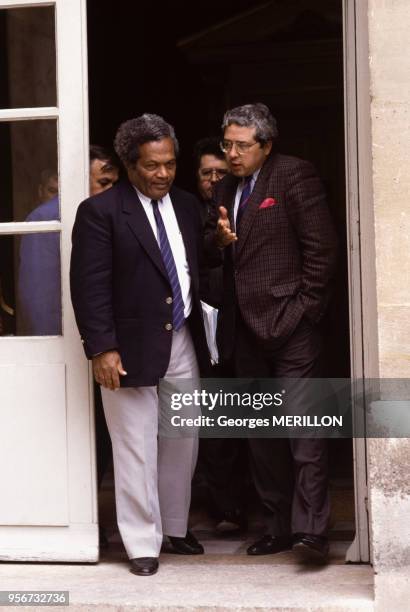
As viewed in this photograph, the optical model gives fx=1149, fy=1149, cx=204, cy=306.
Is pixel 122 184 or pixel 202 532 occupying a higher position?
pixel 122 184

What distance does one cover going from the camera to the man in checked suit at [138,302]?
4406 millimetres

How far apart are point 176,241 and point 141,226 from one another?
0.21m

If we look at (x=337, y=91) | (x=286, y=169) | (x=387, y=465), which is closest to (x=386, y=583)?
(x=387, y=465)

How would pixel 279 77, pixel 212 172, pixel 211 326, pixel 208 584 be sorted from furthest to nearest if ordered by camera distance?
pixel 279 77 → pixel 212 172 → pixel 211 326 → pixel 208 584

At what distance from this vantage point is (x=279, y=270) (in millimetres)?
4613

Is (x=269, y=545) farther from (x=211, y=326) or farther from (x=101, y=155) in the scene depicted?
(x=101, y=155)

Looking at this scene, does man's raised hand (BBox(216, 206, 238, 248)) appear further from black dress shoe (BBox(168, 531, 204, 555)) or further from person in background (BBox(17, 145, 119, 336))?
black dress shoe (BBox(168, 531, 204, 555))

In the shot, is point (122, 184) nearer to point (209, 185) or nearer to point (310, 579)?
point (209, 185)

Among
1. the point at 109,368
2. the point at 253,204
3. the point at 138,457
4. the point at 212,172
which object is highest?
the point at 212,172

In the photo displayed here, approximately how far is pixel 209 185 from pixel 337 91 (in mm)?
2703

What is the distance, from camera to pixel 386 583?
402 cm

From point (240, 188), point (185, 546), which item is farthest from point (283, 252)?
point (185, 546)

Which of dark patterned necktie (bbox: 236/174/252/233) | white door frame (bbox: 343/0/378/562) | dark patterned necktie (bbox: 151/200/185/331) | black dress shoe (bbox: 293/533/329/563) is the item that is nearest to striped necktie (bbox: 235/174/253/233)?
dark patterned necktie (bbox: 236/174/252/233)

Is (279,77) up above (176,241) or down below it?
above
